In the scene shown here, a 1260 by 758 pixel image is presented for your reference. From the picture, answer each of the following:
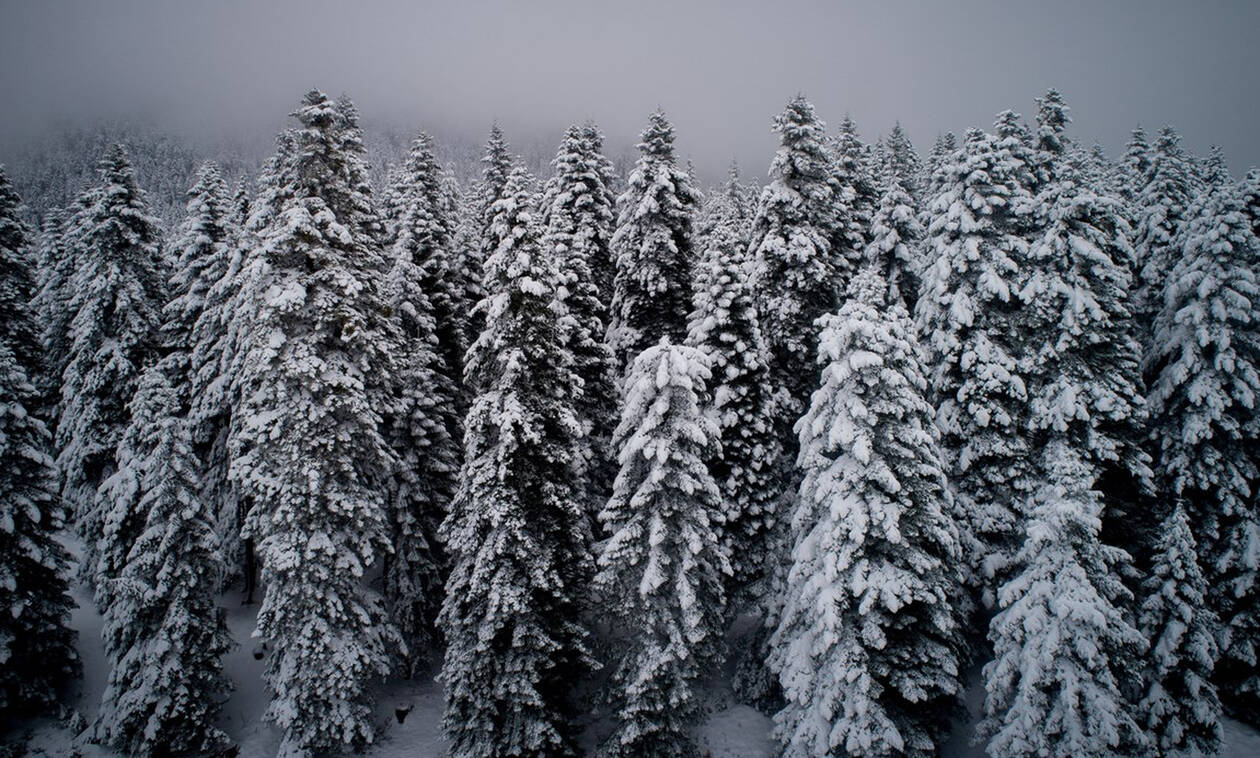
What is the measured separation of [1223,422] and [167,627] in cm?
3301

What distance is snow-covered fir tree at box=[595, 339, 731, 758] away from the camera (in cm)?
1720

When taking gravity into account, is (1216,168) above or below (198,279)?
above

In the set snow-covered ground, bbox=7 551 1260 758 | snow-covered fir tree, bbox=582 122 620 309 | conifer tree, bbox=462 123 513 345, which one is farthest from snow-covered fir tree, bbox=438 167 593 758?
conifer tree, bbox=462 123 513 345

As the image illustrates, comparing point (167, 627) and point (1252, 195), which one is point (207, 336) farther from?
point (1252, 195)

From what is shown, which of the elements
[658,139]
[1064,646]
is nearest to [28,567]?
[658,139]

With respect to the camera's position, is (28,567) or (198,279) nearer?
(28,567)

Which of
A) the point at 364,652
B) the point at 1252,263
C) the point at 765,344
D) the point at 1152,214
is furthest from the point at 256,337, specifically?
the point at 1152,214

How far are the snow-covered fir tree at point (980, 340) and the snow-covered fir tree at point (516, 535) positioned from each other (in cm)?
1241

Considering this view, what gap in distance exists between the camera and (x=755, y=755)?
19578 millimetres

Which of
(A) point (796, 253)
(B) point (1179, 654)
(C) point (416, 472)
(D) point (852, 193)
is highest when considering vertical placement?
(D) point (852, 193)

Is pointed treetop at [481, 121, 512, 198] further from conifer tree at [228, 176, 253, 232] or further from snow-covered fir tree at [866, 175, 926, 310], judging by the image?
snow-covered fir tree at [866, 175, 926, 310]

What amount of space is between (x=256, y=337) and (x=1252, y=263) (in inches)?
1274

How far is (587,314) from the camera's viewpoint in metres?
24.6

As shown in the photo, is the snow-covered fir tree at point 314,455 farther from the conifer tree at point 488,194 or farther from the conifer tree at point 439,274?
the conifer tree at point 488,194
